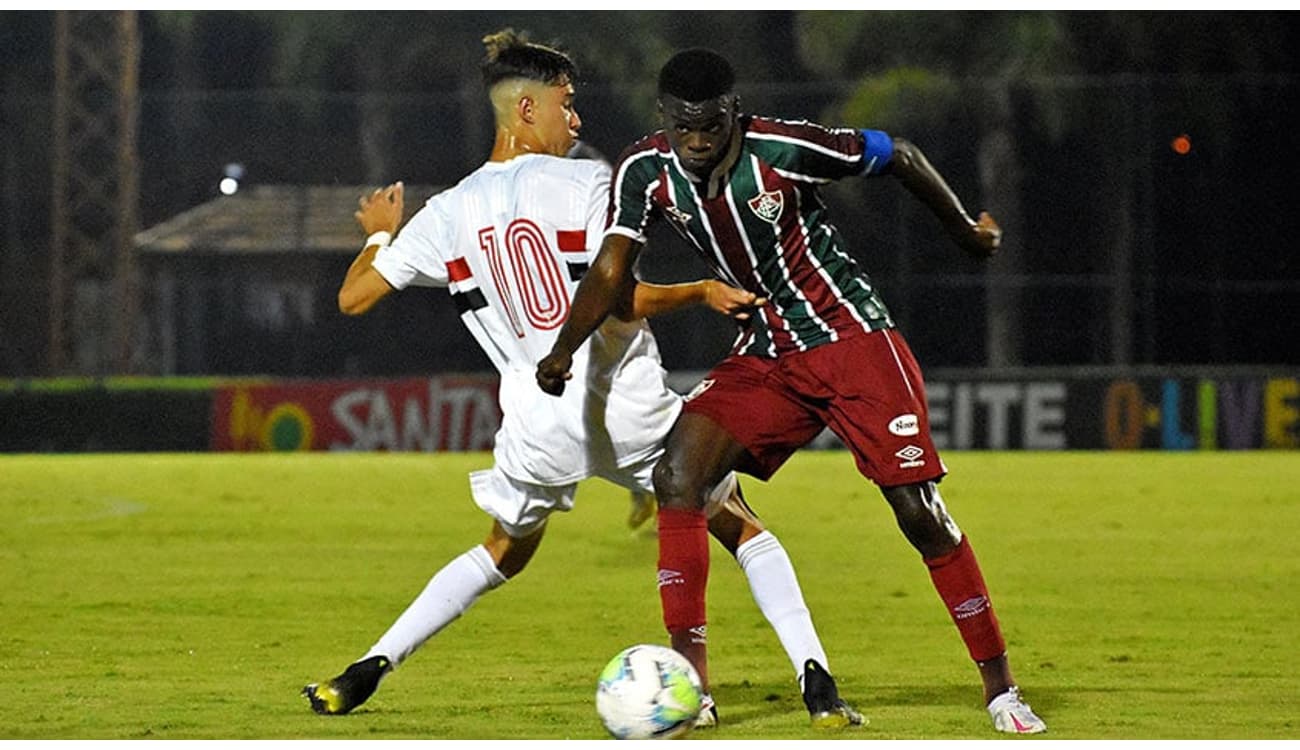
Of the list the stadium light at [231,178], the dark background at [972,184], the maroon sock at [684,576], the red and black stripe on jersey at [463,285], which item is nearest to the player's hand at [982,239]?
the maroon sock at [684,576]

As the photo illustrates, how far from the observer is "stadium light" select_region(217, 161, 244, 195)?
27.4 metres

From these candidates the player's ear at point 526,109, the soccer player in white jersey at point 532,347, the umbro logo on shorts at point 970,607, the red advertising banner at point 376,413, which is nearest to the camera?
the umbro logo on shorts at point 970,607

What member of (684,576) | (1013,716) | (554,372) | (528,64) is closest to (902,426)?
(684,576)

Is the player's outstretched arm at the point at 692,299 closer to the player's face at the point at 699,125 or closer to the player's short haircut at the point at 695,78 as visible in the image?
the player's face at the point at 699,125

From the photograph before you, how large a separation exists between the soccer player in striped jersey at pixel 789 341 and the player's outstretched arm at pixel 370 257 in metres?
0.62

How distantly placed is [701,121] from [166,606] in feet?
15.9

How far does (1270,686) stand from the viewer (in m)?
7.19

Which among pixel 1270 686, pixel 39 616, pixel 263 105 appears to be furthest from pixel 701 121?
pixel 263 105

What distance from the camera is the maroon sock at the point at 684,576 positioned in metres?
6.29

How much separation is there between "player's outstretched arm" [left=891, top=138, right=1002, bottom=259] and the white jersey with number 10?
919 mm

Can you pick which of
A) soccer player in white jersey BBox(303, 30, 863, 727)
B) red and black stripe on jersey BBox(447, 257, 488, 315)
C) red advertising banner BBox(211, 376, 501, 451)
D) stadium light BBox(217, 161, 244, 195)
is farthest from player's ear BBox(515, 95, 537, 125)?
stadium light BBox(217, 161, 244, 195)

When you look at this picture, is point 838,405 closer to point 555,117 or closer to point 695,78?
point 695,78

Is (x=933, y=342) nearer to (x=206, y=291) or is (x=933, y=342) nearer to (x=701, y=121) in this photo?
(x=206, y=291)

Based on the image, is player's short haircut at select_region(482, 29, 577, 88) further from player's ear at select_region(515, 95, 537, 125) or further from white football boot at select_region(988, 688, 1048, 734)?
white football boot at select_region(988, 688, 1048, 734)
